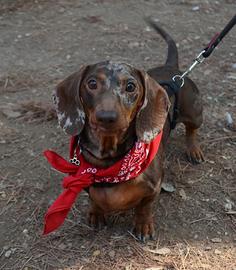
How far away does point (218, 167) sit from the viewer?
3.53 m

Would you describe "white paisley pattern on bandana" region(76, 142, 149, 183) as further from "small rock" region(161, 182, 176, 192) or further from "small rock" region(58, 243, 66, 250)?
"small rock" region(161, 182, 176, 192)

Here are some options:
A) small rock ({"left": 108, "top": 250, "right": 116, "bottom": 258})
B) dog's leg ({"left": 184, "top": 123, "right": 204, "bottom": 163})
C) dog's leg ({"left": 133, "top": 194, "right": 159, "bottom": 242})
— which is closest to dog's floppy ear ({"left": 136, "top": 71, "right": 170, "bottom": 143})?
dog's leg ({"left": 133, "top": 194, "right": 159, "bottom": 242})

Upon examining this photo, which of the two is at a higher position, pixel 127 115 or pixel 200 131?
pixel 127 115

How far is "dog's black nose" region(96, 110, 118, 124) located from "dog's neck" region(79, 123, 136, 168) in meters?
0.27

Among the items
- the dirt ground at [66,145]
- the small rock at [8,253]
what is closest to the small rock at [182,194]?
the dirt ground at [66,145]

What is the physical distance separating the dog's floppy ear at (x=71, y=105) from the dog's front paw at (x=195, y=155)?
1.29 metres

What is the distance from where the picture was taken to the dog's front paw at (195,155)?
3.59 metres

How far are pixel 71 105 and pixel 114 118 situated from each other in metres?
0.40

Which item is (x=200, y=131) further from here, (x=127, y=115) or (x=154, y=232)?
(x=127, y=115)

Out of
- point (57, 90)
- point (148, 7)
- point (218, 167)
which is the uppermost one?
point (57, 90)

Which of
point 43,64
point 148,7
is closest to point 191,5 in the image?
point 148,7

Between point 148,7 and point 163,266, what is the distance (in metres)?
4.37

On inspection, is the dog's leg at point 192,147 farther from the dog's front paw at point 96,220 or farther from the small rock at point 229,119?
the dog's front paw at point 96,220

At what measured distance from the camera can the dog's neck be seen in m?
2.55
